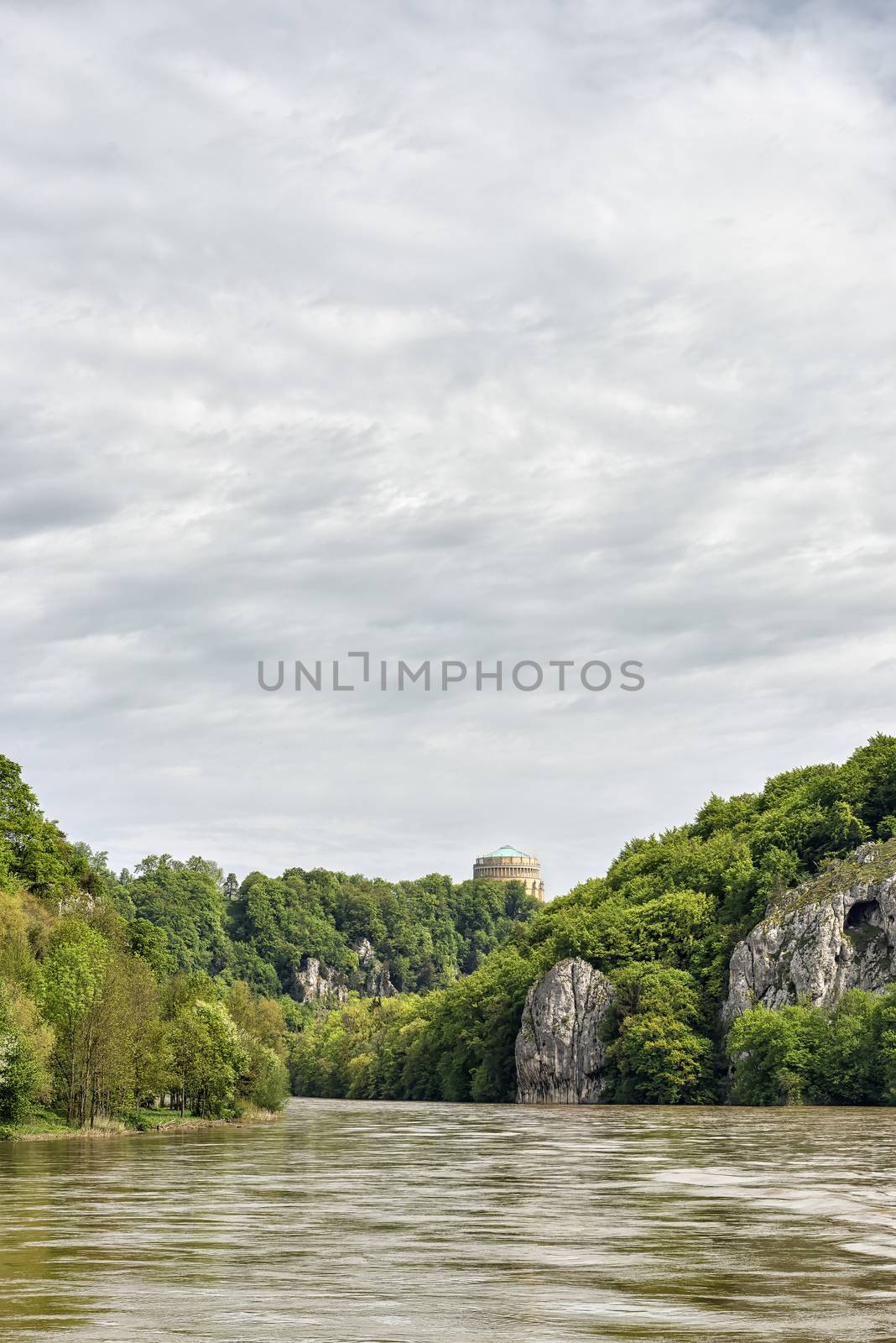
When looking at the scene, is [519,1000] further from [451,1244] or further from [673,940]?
[451,1244]

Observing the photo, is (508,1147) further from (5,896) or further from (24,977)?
(5,896)

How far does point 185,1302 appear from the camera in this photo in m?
24.7

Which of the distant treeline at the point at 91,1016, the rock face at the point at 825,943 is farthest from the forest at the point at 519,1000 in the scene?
the rock face at the point at 825,943

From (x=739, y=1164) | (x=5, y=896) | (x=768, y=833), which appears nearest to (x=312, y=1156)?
(x=739, y=1164)

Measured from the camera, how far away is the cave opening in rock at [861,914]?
149 meters

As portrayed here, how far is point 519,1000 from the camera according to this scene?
174 m

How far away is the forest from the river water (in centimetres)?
1726

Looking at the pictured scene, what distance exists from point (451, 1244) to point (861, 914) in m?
123

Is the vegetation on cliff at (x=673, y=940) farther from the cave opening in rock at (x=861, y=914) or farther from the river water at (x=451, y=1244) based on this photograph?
the river water at (x=451, y=1244)

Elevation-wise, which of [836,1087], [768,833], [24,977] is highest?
[768,833]

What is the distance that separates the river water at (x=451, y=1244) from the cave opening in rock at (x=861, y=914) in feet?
259

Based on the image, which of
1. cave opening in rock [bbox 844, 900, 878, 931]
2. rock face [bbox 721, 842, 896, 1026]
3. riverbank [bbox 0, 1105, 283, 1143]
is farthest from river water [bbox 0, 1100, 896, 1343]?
cave opening in rock [bbox 844, 900, 878, 931]

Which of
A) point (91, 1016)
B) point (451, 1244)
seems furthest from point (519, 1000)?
point (451, 1244)

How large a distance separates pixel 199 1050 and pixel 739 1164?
52.9 meters
